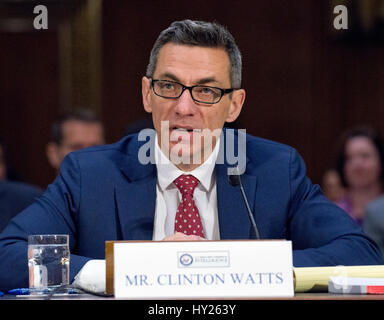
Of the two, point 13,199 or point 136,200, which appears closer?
point 136,200

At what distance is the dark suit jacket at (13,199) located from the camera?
3.85 meters

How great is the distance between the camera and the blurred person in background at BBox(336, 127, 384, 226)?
4.62 metres

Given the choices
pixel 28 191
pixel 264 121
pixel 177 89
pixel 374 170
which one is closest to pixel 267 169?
pixel 177 89

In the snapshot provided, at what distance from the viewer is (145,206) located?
8.09 feet

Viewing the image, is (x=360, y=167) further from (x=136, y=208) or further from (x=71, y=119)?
(x=136, y=208)

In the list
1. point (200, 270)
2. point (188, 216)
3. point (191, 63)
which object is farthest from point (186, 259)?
point (191, 63)

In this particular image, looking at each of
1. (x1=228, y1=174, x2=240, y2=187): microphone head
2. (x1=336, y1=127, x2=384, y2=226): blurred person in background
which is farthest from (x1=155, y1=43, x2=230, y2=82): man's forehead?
(x1=336, y1=127, x2=384, y2=226): blurred person in background

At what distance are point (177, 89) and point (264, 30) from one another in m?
3.07

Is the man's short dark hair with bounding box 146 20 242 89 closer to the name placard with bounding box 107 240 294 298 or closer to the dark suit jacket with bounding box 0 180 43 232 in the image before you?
the name placard with bounding box 107 240 294 298

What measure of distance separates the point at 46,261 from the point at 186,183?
68 cm

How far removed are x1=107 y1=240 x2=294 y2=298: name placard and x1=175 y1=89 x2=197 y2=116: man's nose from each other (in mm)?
889

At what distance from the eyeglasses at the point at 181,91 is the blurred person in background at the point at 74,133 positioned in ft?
6.36

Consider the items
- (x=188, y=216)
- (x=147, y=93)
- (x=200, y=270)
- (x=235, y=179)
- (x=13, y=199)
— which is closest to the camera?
(x=200, y=270)

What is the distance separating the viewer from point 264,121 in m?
5.51
